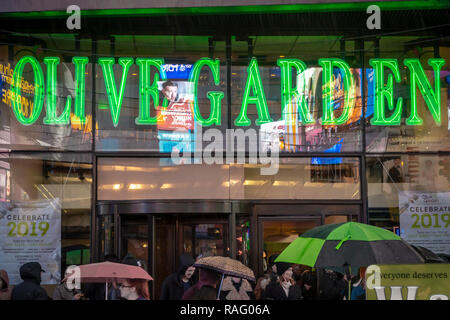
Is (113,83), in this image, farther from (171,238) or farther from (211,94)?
(171,238)

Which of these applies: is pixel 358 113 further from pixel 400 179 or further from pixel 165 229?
pixel 165 229

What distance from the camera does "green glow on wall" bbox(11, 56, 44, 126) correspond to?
35.3ft

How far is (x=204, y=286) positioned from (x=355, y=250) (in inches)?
57.7

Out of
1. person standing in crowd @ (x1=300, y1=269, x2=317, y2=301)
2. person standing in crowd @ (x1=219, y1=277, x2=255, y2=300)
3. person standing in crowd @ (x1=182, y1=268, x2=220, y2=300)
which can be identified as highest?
person standing in crowd @ (x1=182, y1=268, x2=220, y2=300)

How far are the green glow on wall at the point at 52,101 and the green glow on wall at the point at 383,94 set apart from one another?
5.34 metres

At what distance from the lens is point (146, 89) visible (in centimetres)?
1095

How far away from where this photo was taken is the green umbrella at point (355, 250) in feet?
19.0

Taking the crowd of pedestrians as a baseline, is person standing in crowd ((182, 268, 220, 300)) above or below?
above

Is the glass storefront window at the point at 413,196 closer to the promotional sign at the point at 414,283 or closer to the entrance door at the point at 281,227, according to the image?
the entrance door at the point at 281,227

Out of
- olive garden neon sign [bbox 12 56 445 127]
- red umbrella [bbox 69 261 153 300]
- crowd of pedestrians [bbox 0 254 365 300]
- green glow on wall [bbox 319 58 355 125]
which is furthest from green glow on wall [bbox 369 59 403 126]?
red umbrella [bbox 69 261 153 300]

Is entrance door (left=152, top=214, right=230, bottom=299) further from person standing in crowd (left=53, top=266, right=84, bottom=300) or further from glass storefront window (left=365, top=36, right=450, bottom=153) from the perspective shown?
glass storefront window (left=365, top=36, right=450, bottom=153)

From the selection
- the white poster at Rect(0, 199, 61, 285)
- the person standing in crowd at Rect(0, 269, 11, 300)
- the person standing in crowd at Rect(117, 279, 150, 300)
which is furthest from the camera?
the white poster at Rect(0, 199, 61, 285)

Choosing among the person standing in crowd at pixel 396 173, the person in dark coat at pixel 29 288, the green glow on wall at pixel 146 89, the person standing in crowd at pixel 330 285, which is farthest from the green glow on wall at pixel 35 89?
the person standing in crowd at pixel 396 173

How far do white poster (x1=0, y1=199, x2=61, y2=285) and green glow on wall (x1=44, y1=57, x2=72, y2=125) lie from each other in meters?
1.42
